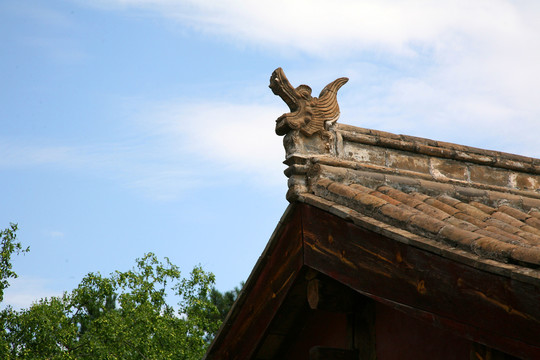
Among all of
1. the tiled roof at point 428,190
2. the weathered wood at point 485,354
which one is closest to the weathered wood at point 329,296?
the tiled roof at point 428,190

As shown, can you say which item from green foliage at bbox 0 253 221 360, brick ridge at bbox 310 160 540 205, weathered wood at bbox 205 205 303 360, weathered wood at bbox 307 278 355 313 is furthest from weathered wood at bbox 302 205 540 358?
green foliage at bbox 0 253 221 360

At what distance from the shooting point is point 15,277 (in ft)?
75.1

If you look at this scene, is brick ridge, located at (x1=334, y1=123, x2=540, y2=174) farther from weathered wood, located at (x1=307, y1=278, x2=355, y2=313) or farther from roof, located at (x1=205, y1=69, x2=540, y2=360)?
weathered wood, located at (x1=307, y1=278, x2=355, y2=313)

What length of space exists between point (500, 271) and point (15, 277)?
21.8 metres

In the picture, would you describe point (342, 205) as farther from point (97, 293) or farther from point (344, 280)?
point (97, 293)

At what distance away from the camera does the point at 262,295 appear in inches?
218

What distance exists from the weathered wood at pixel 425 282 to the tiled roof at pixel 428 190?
8 cm

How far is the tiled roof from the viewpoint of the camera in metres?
3.86

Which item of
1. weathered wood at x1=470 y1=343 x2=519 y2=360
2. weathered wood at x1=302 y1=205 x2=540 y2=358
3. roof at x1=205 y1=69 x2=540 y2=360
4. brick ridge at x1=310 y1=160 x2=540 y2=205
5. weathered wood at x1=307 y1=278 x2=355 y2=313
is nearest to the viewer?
weathered wood at x1=302 y1=205 x2=540 y2=358

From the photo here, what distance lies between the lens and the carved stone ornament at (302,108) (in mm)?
5504

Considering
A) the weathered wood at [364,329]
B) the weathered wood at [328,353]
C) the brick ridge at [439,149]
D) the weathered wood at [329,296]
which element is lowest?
the weathered wood at [328,353]

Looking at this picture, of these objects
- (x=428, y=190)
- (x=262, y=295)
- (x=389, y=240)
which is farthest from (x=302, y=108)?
(x=389, y=240)

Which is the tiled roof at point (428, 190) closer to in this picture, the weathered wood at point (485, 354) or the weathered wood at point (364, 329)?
the weathered wood at point (485, 354)

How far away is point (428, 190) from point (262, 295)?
1.59 metres
